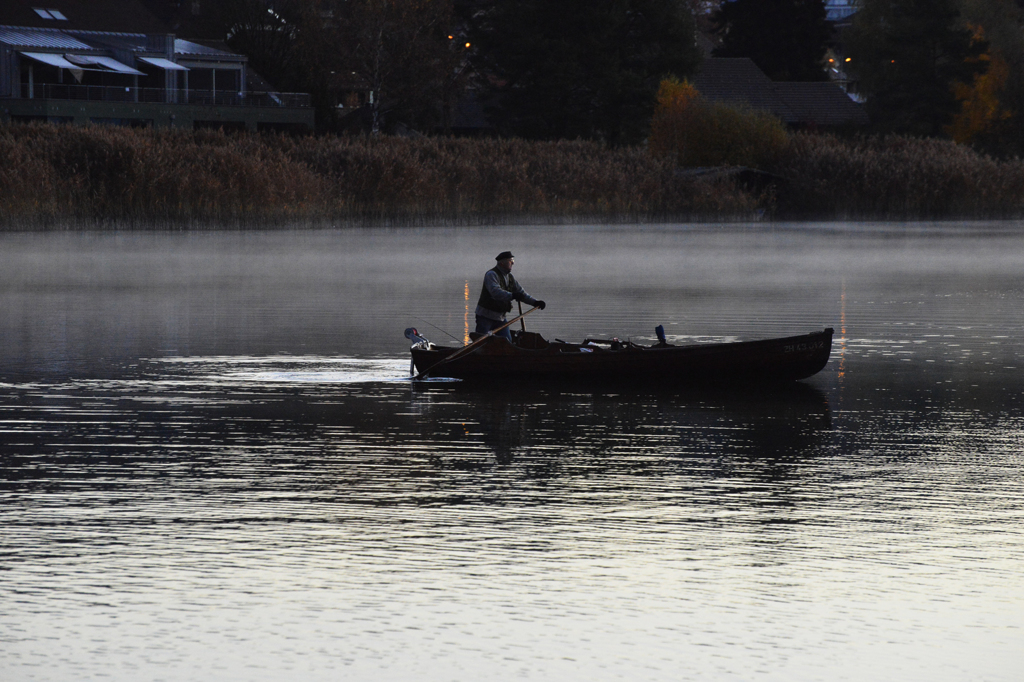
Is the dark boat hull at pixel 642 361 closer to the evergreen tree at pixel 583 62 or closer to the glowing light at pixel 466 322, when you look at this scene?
the glowing light at pixel 466 322

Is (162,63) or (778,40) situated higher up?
(778,40)

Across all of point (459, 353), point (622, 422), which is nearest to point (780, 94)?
point (459, 353)

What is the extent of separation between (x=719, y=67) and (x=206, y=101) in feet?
116

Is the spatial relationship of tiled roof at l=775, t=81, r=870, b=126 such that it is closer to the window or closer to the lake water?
the window

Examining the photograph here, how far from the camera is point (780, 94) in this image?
89.2 metres

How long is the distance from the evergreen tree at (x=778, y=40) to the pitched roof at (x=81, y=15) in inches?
1637

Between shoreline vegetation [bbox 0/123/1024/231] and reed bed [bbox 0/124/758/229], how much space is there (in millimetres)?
45

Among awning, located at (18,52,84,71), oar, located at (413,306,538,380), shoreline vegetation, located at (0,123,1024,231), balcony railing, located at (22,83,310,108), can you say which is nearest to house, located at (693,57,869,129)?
shoreline vegetation, located at (0,123,1024,231)

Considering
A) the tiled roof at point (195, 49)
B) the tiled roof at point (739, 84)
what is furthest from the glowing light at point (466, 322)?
the tiled roof at point (739, 84)

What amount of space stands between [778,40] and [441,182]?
54.6 meters

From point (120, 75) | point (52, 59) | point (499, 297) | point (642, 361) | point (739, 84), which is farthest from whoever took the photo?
point (739, 84)

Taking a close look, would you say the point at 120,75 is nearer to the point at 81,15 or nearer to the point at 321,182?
the point at 81,15

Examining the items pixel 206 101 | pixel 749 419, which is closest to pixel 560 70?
pixel 206 101

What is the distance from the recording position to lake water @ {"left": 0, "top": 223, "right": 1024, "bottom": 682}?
21.1 feet
